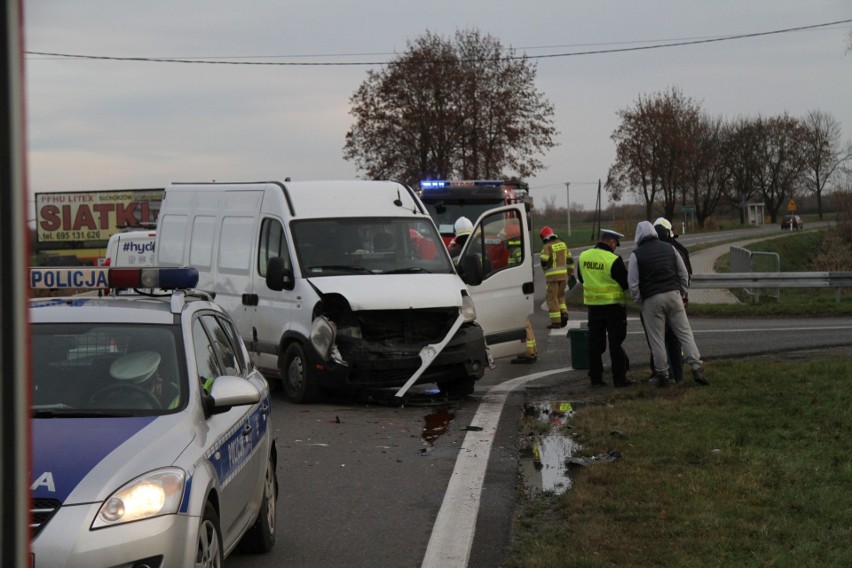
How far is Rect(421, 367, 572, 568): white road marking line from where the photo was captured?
6.23m

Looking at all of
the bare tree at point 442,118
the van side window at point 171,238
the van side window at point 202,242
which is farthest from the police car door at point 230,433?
the bare tree at point 442,118

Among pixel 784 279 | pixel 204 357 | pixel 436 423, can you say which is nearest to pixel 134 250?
pixel 436 423

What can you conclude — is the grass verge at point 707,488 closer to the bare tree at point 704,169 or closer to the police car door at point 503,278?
the police car door at point 503,278

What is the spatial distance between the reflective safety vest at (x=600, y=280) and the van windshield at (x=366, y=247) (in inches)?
63.6

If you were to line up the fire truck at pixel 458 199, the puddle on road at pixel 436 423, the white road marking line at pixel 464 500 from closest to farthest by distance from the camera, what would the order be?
the white road marking line at pixel 464 500
the puddle on road at pixel 436 423
the fire truck at pixel 458 199

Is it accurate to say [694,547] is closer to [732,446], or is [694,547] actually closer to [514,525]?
[514,525]

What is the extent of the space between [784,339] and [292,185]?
28.2 ft

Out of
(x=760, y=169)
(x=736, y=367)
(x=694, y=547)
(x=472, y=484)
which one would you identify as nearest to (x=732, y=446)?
(x=472, y=484)

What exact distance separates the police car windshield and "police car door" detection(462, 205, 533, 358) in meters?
8.47

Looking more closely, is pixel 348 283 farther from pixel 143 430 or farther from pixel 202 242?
pixel 143 430

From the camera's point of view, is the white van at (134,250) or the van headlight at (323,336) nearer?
the van headlight at (323,336)

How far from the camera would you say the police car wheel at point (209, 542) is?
4574 millimetres

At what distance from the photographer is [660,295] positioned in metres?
12.6

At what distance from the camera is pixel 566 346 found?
18.1 meters
